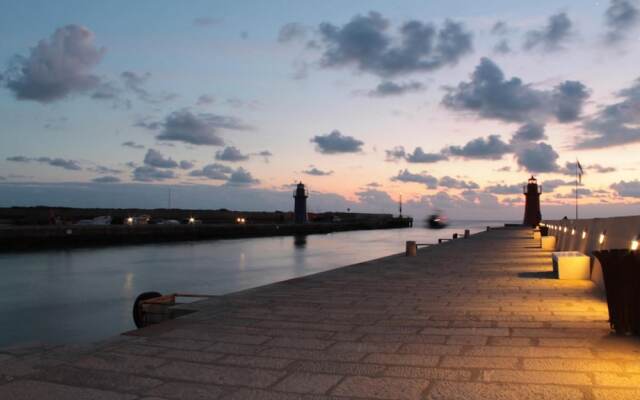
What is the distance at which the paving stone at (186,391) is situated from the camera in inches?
149

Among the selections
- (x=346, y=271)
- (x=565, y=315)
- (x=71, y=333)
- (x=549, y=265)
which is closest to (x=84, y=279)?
(x=71, y=333)

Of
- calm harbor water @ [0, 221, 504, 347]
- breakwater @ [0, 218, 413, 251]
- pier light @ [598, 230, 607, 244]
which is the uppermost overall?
pier light @ [598, 230, 607, 244]

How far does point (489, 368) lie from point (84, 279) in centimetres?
2746

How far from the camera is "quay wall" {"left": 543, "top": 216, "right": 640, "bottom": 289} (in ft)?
29.2

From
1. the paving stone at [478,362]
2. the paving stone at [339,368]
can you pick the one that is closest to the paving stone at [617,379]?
the paving stone at [478,362]

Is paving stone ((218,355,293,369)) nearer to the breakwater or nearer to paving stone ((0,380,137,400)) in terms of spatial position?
paving stone ((0,380,137,400))

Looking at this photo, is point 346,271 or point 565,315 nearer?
point 565,315

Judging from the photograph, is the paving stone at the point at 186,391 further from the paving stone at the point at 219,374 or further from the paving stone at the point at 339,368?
the paving stone at the point at 339,368

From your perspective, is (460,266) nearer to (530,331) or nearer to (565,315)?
(565,315)

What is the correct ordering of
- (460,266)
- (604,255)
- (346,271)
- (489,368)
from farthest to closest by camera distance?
(460,266), (346,271), (604,255), (489,368)

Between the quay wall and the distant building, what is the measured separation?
59686 millimetres

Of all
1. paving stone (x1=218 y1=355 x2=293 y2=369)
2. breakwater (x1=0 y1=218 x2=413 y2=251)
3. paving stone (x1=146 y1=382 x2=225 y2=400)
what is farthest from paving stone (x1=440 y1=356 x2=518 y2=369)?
breakwater (x1=0 y1=218 x2=413 y2=251)

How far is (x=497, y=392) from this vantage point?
376 cm

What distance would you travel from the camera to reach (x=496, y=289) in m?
9.74
